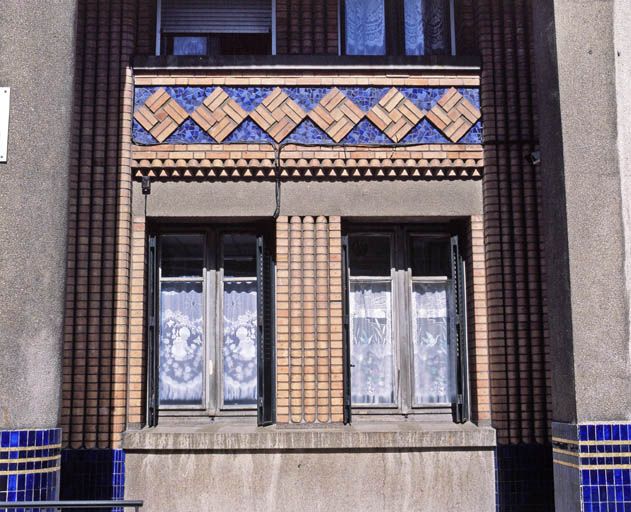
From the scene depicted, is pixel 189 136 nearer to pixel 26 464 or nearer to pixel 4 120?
pixel 4 120

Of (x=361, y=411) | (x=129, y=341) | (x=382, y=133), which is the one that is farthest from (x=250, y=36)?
(x=361, y=411)

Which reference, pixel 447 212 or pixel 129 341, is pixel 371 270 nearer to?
pixel 447 212

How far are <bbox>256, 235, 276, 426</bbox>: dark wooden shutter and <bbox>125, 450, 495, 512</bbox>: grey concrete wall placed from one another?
57cm

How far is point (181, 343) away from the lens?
352 inches

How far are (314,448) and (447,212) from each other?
9.04ft

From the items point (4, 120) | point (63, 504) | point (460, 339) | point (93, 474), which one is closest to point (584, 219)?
point (460, 339)

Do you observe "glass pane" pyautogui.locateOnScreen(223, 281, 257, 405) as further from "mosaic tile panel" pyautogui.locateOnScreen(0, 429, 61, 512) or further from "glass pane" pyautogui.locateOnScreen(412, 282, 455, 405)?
"mosaic tile panel" pyautogui.locateOnScreen(0, 429, 61, 512)

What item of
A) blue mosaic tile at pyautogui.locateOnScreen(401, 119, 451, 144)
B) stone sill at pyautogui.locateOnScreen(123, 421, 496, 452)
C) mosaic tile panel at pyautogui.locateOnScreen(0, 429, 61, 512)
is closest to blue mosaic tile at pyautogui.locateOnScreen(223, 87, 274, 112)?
blue mosaic tile at pyautogui.locateOnScreen(401, 119, 451, 144)

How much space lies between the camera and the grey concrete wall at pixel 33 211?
22.5 feet

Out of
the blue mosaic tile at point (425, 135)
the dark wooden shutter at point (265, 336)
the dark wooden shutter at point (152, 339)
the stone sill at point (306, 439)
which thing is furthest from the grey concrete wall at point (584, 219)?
the dark wooden shutter at point (152, 339)

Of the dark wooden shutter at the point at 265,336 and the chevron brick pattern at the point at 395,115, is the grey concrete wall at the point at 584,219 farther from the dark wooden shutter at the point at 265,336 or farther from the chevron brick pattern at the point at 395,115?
the dark wooden shutter at the point at 265,336

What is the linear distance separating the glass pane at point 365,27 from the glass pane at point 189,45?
5.22 feet

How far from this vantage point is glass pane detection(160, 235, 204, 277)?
901 centimetres

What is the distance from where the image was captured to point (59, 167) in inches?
284
